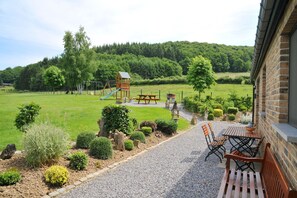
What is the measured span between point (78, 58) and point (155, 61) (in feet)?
145

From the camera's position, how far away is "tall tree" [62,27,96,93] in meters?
43.2

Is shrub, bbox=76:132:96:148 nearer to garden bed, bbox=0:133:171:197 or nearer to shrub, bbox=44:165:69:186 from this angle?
garden bed, bbox=0:133:171:197

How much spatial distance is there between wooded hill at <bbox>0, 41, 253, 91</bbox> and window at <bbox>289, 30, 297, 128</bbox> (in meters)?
69.6

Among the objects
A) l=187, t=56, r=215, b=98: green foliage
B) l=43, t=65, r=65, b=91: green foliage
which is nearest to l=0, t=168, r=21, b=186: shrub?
l=187, t=56, r=215, b=98: green foliage

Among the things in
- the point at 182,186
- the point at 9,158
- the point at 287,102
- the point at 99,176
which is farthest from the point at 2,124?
the point at 287,102

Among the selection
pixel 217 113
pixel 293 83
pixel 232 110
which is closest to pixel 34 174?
pixel 293 83

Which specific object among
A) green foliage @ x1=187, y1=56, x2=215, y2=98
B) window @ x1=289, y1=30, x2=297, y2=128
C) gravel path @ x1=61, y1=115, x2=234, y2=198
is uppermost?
green foliage @ x1=187, y1=56, x2=215, y2=98

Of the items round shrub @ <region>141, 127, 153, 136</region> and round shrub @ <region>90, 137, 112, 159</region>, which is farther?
round shrub @ <region>141, 127, 153, 136</region>

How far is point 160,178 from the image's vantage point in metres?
5.39

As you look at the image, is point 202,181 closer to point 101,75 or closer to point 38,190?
point 38,190

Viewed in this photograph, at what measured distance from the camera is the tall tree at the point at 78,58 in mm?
43250

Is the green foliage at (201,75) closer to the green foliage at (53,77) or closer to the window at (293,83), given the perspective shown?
the window at (293,83)

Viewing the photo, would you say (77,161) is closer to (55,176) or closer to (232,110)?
(55,176)

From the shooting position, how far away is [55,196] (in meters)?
4.33
